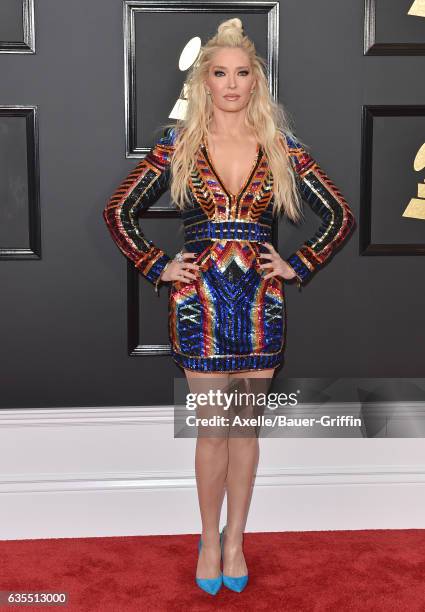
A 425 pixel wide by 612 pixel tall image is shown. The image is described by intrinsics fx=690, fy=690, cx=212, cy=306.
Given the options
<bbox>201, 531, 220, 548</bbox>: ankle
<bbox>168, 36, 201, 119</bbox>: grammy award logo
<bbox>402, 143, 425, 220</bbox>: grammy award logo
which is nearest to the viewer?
<bbox>201, 531, 220, 548</bbox>: ankle

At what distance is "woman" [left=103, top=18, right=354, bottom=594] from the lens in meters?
2.28

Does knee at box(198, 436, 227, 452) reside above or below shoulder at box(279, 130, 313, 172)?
below

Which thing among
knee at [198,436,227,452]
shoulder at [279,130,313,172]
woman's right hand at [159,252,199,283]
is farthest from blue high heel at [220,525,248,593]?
shoulder at [279,130,313,172]

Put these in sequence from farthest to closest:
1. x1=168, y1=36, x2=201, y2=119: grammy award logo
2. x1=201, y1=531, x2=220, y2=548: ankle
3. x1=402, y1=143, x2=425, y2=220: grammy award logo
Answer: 1. x1=402, y1=143, x2=425, y2=220: grammy award logo
2. x1=168, y1=36, x2=201, y2=119: grammy award logo
3. x1=201, y1=531, x2=220, y2=548: ankle

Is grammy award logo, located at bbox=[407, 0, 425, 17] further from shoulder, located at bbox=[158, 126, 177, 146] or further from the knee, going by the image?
the knee

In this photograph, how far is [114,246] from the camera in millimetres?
2766

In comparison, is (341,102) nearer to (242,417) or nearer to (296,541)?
(242,417)

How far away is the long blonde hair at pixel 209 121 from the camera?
2287mm

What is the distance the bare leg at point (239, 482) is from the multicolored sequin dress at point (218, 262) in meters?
0.17

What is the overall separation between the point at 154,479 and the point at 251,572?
581mm

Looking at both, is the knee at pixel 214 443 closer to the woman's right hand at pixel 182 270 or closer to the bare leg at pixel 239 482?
the bare leg at pixel 239 482

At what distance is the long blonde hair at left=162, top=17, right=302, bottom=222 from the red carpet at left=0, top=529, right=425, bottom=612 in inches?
51.0

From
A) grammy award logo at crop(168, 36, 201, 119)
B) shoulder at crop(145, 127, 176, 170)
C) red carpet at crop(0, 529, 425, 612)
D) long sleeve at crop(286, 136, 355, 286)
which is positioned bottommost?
red carpet at crop(0, 529, 425, 612)

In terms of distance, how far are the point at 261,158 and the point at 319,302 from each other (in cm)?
76
